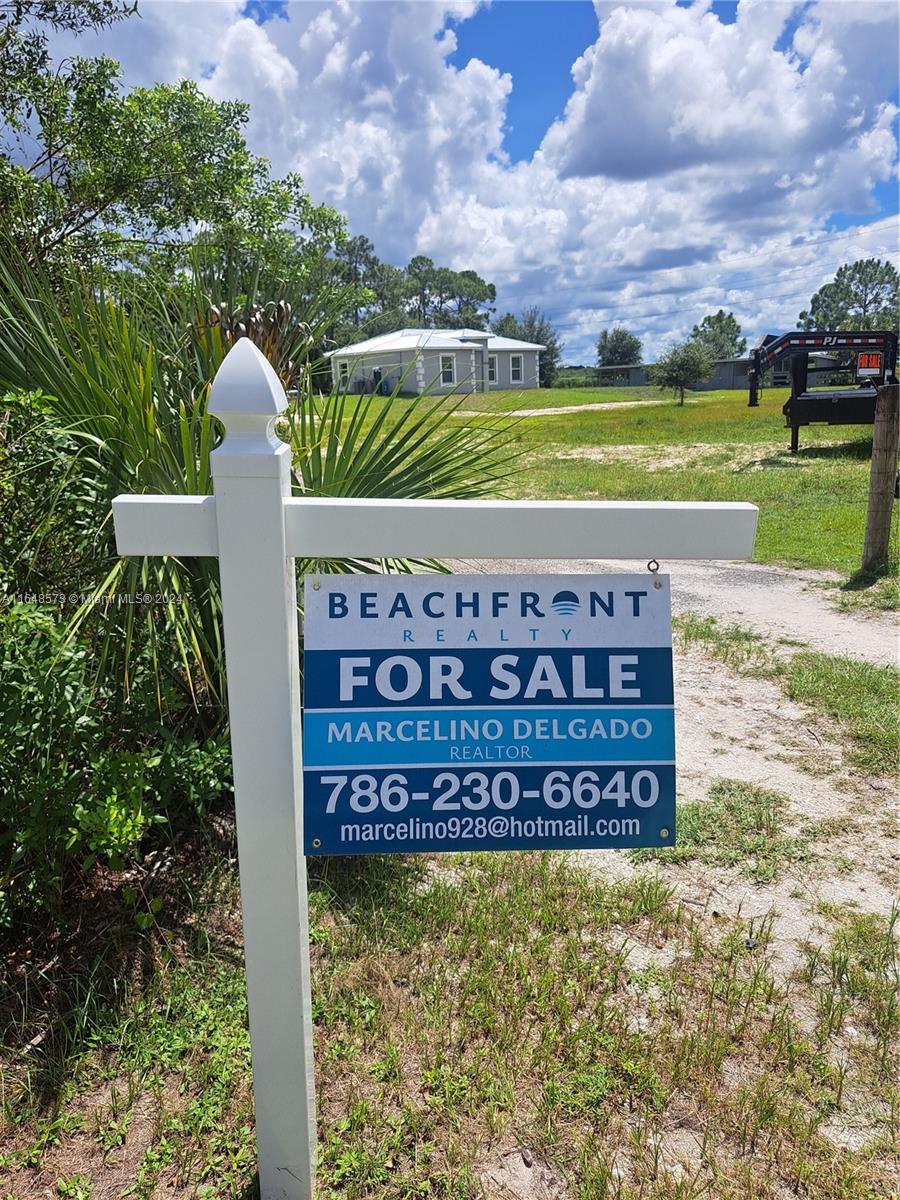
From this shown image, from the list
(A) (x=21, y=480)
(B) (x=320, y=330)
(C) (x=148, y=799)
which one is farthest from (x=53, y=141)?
(C) (x=148, y=799)

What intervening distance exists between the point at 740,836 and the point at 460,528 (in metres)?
2.28

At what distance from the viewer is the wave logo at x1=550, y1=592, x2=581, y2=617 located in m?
1.60

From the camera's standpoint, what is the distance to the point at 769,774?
3750mm

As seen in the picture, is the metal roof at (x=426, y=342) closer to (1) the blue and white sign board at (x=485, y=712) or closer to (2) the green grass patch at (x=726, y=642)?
(1) the blue and white sign board at (x=485, y=712)

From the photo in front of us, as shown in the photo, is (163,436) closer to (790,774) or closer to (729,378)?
(790,774)

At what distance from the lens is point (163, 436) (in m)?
2.52

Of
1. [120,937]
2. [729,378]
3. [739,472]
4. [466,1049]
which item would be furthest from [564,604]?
[729,378]

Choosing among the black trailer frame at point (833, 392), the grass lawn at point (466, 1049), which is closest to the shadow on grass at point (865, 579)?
the grass lawn at point (466, 1049)

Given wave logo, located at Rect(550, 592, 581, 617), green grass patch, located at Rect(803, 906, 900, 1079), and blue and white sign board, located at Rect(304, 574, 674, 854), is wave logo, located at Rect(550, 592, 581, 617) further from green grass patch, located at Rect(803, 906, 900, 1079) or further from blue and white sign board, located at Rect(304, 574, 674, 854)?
green grass patch, located at Rect(803, 906, 900, 1079)

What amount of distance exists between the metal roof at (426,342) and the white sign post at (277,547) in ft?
3.85

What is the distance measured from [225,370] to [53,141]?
303 inches

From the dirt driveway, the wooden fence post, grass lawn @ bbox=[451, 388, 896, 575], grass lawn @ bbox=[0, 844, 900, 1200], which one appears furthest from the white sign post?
the wooden fence post

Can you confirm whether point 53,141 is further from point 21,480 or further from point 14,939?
point 14,939

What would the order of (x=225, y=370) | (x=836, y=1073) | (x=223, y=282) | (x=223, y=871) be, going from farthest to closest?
(x=223, y=282)
(x=223, y=871)
(x=836, y=1073)
(x=225, y=370)
